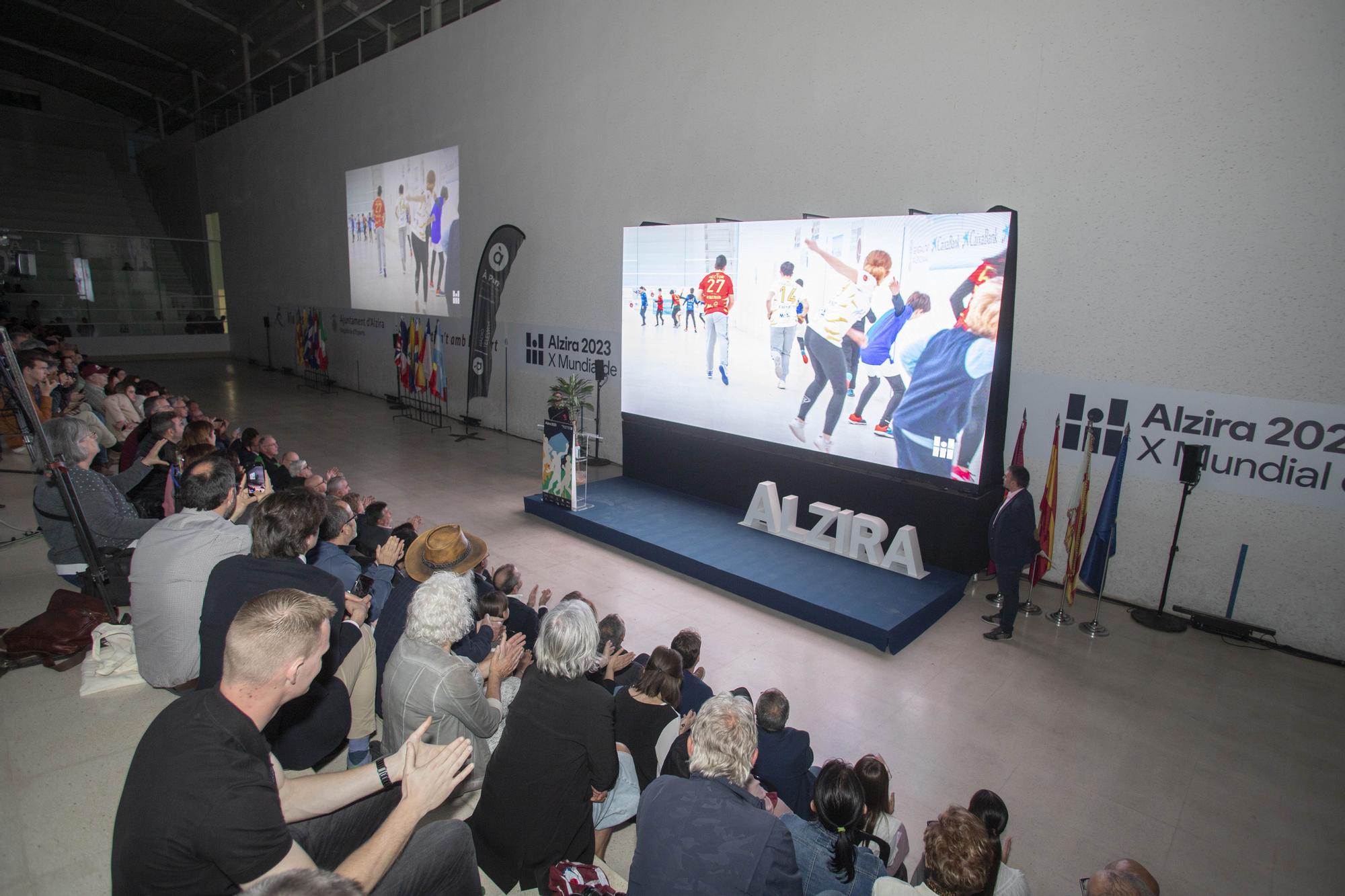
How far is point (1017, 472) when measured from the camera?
4883mm

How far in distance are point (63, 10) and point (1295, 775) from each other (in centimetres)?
2513

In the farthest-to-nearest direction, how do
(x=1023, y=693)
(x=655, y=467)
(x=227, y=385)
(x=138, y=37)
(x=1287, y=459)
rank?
(x=138, y=37) → (x=227, y=385) → (x=655, y=467) → (x=1287, y=459) → (x=1023, y=693)

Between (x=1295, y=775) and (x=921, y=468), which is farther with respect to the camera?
(x=921, y=468)

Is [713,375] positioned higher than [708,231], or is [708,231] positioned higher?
[708,231]

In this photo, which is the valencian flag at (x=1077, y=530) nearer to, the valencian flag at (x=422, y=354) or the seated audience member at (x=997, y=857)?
the seated audience member at (x=997, y=857)

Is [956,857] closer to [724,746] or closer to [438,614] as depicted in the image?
[724,746]

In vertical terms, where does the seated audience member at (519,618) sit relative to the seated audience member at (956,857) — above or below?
below

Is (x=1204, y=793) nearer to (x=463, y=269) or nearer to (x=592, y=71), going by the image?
(x=592, y=71)

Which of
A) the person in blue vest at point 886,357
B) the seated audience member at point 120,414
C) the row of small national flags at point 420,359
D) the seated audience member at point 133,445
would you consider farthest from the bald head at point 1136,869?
the row of small national flags at point 420,359

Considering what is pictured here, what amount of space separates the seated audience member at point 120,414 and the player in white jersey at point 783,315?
725 cm

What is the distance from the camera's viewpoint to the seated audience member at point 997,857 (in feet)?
6.18

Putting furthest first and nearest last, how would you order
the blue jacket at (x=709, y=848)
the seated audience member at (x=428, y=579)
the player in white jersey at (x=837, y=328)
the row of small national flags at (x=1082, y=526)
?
the player in white jersey at (x=837, y=328) < the row of small national flags at (x=1082, y=526) < the seated audience member at (x=428, y=579) < the blue jacket at (x=709, y=848)

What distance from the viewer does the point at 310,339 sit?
16.1m

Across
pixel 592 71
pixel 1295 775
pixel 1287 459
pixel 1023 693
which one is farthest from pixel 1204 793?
pixel 592 71
